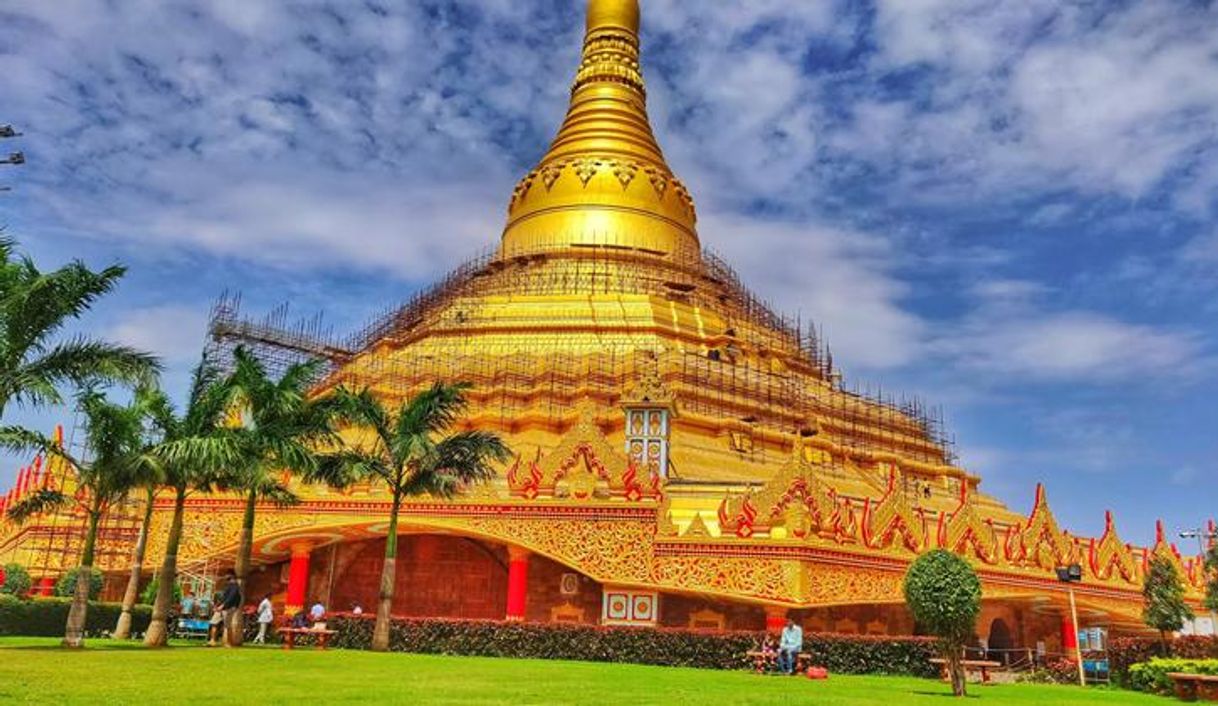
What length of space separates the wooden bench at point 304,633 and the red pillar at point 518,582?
3894 millimetres

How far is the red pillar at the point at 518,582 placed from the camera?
2384cm

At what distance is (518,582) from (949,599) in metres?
11.0

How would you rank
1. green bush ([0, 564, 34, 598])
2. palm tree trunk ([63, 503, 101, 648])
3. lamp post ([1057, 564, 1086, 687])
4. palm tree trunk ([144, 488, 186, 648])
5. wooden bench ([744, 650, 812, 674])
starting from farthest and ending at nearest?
green bush ([0, 564, 34, 598]), lamp post ([1057, 564, 1086, 687]), palm tree trunk ([144, 488, 186, 648]), wooden bench ([744, 650, 812, 674]), palm tree trunk ([63, 503, 101, 648])

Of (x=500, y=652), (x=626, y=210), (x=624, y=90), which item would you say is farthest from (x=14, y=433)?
(x=624, y=90)

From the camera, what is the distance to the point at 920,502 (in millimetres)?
33344

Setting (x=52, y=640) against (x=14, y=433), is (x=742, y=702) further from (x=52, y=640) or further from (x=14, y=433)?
(x=52, y=640)

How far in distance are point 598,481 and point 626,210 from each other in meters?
21.2

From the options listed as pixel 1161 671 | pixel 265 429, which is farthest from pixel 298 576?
pixel 1161 671

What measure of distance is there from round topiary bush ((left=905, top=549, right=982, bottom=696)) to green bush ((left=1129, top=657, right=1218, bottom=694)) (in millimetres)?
4840

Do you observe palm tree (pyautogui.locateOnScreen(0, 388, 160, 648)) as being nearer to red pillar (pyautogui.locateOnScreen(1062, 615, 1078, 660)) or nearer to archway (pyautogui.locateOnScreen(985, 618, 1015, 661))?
archway (pyautogui.locateOnScreen(985, 618, 1015, 661))

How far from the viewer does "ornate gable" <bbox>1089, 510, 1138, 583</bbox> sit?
28.5 metres

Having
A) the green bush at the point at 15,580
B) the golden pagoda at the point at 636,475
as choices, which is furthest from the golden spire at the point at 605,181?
the green bush at the point at 15,580

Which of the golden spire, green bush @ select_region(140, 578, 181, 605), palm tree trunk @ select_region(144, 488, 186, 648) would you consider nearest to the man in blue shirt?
palm tree trunk @ select_region(144, 488, 186, 648)

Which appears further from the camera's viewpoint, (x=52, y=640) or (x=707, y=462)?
(x=707, y=462)
